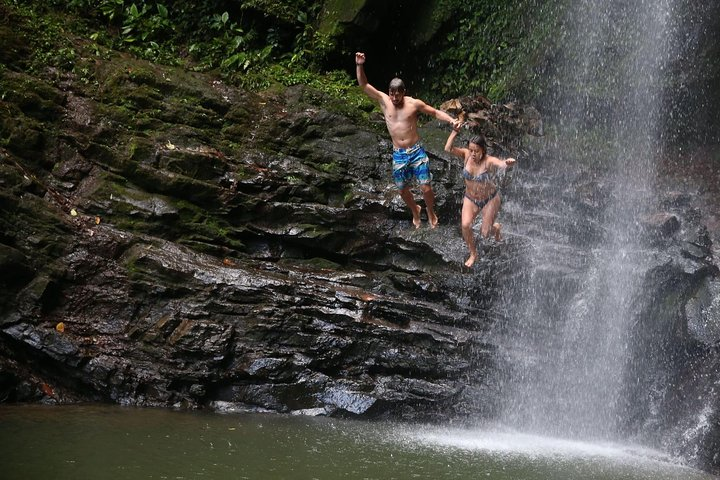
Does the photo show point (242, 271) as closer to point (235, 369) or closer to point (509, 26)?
point (235, 369)

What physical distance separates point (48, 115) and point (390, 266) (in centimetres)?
570

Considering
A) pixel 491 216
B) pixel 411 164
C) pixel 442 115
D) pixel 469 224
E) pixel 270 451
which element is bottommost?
pixel 270 451

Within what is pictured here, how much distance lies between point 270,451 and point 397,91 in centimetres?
500

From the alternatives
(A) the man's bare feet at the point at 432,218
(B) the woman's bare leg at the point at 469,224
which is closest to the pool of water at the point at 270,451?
(B) the woman's bare leg at the point at 469,224

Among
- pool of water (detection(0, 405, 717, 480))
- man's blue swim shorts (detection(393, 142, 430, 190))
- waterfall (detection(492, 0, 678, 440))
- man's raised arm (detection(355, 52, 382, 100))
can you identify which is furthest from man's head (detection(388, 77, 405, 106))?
pool of water (detection(0, 405, 717, 480))

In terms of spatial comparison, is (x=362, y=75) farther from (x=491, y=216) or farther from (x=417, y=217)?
(x=491, y=216)

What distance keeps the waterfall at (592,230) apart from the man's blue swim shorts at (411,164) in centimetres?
222

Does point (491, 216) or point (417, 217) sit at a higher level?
point (491, 216)

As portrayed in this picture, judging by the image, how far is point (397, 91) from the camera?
368 inches

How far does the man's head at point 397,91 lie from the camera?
30.5ft

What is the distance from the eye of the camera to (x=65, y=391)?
8438mm

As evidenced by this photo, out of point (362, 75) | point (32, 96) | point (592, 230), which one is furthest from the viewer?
point (592, 230)

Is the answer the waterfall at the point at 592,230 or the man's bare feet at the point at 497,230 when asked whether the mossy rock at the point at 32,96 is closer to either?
the man's bare feet at the point at 497,230

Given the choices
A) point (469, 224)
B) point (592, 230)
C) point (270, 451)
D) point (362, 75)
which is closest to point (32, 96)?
point (362, 75)
